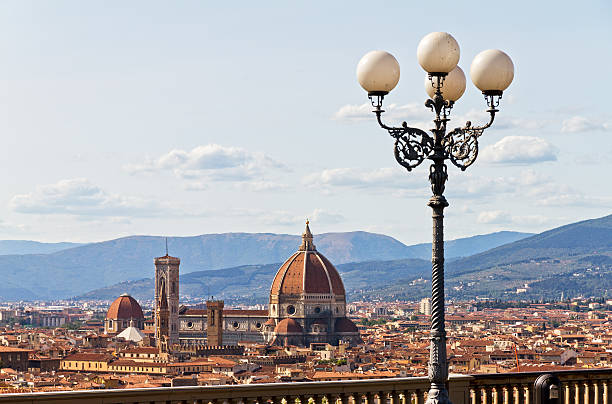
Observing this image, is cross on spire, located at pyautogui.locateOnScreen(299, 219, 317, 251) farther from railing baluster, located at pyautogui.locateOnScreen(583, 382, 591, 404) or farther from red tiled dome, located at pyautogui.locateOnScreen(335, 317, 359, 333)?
railing baluster, located at pyautogui.locateOnScreen(583, 382, 591, 404)

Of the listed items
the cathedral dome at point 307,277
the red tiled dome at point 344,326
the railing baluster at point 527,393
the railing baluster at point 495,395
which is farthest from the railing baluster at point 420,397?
the cathedral dome at point 307,277

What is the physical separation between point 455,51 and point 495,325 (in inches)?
5766

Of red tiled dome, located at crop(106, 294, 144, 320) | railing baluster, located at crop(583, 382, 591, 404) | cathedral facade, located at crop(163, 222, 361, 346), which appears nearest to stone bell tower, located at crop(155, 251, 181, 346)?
cathedral facade, located at crop(163, 222, 361, 346)

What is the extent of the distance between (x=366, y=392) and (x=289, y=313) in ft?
374

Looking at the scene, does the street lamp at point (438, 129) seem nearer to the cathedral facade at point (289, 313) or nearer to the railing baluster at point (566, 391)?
the railing baluster at point (566, 391)

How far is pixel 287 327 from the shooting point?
393ft

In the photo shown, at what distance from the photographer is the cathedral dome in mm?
123250

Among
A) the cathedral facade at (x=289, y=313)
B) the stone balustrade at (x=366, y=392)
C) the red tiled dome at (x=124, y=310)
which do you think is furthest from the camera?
the red tiled dome at (x=124, y=310)

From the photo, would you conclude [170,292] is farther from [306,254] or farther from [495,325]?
[495,325]

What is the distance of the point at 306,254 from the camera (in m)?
127

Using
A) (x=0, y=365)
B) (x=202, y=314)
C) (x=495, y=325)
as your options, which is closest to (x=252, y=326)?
(x=202, y=314)

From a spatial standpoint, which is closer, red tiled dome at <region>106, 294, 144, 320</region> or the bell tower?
the bell tower

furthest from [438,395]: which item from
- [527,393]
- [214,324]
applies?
[214,324]

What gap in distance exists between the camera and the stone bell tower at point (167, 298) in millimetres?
122312
